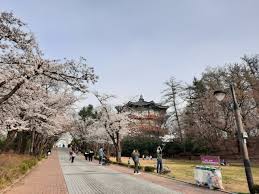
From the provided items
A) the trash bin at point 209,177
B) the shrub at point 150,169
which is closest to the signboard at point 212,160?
the trash bin at point 209,177

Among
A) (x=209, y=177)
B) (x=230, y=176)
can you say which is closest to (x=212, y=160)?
(x=209, y=177)

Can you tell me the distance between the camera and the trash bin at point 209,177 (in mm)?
15305

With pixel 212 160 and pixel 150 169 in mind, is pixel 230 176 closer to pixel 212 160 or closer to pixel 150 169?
pixel 150 169

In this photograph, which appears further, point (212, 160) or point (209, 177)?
point (212, 160)

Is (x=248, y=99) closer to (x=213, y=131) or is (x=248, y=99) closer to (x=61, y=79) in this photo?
(x=213, y=131)

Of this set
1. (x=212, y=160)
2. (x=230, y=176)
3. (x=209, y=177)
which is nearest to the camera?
(x=209, y=177)

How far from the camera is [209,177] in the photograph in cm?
1580

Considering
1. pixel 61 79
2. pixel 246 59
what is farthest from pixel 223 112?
pixel 61 79

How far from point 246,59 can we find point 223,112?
Result: 9747mm

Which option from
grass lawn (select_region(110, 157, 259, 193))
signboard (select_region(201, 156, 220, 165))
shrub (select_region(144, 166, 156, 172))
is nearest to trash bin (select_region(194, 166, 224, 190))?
signboard (select_region(201, 156, 220, 165))

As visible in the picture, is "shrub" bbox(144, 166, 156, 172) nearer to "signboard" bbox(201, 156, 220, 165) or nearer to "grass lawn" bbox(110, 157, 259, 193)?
"grass lawn" bbox(110, 157, 259, 193)

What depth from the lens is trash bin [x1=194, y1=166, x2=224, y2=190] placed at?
50.2 ft

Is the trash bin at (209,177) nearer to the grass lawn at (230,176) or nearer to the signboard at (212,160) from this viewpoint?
the signboard at (212,160)

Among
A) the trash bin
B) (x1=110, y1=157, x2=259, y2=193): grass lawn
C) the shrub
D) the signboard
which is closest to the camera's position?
the trash bin
